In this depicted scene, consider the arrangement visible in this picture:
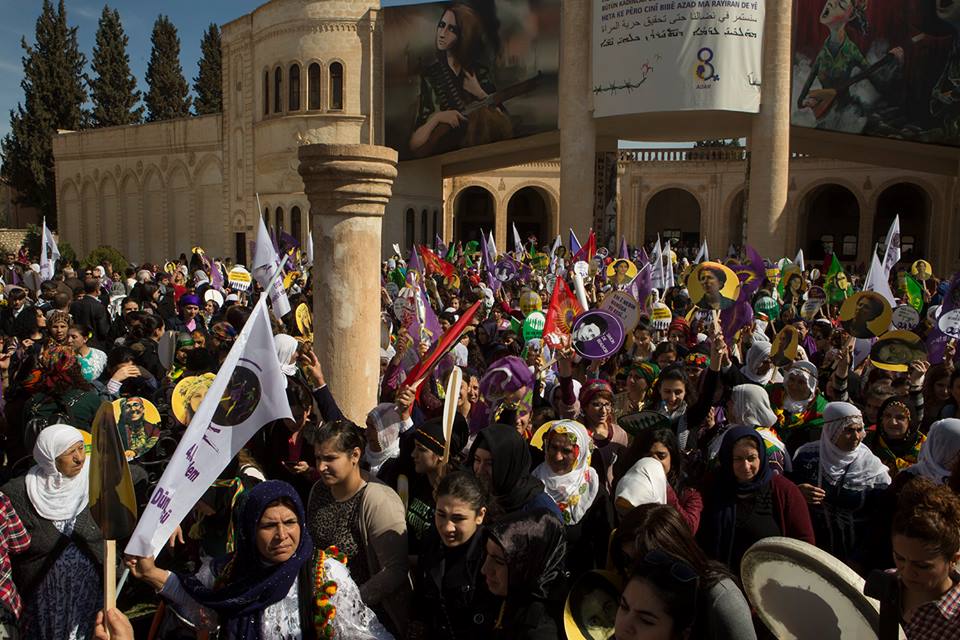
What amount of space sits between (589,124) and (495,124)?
156 inches

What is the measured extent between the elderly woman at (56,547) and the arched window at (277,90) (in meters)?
29.3

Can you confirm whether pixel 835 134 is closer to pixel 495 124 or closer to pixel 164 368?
pixel 495 124

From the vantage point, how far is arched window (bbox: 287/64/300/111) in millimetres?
30234

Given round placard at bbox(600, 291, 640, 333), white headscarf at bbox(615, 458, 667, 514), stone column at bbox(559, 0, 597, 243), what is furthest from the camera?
stone column at bbox(559, 0, 597, 243)

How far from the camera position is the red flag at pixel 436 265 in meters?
14.1

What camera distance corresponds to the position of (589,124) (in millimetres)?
25688

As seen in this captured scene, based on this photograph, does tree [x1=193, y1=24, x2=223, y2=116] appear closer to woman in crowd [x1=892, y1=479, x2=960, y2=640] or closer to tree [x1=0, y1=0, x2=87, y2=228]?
tree [x1=0, y1=0, x2=87, y2=228]

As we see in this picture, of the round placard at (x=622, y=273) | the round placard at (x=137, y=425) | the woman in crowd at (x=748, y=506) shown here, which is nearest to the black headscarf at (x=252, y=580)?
the woman in crowd at (x=748, y=506)

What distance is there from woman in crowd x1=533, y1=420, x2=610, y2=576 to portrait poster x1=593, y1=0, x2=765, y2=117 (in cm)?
2188

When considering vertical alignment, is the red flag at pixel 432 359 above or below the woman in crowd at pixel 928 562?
A: above

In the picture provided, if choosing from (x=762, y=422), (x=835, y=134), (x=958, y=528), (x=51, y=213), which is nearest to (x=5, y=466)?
(x=762, y=422)

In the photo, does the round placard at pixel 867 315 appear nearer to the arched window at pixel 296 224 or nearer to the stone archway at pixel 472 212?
the arched window at pixel 296 224

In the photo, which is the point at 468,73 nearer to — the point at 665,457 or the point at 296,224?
the point at 296,224

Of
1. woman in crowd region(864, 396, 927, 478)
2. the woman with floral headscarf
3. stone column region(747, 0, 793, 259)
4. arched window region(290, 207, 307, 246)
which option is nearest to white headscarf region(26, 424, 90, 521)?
the woman with floral headscarf
